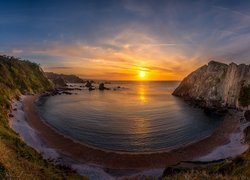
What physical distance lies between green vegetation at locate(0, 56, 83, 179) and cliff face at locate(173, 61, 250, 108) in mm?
81588

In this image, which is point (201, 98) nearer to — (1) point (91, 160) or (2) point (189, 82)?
(2) point (189, 82)

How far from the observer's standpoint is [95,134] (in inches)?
1924

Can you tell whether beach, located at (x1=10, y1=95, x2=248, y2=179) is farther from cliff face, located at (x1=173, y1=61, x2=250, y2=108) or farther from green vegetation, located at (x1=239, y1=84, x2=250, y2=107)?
cliff face, located at (x1=173, y1=61, x2=250, y2=108)

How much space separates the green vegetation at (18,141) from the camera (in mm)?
17359

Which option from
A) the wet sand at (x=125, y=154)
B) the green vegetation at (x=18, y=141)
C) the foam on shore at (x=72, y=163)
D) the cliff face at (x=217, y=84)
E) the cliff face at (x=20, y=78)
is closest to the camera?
the green vegetation at (x=18, y=141)

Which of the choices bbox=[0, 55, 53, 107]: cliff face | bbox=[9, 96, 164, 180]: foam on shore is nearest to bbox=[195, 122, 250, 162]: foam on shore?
bbox=[9, 96, 164, 180]: foam on shore

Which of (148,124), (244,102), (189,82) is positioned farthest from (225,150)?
(189,82)

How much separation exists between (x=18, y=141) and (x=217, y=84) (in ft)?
336

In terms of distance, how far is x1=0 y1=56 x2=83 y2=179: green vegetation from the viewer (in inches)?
683

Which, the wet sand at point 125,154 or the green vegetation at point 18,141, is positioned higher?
the green vegetation at point 18,141

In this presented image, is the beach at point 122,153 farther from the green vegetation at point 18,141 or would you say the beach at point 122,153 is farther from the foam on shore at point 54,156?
the green vegetation at point 18,141

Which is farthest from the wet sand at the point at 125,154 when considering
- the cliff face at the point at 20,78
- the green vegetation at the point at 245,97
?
the cliff face at the point at 20,78

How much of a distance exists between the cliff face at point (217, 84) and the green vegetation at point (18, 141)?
268 feet

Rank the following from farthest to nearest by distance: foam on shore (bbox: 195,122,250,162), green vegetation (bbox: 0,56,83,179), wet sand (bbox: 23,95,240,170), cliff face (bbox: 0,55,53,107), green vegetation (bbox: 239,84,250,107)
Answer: cliff face (bbox: 0,55,53,107) < green vegetation (bbox: 239,84,250,107) < foam on shore (bbox: 195,122,250,162) < wet sand (bbox: 23,95,240,170) < green vegetation (bbox: 0,56,83,179)
